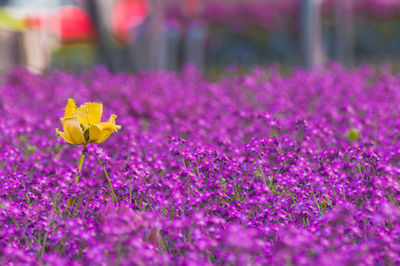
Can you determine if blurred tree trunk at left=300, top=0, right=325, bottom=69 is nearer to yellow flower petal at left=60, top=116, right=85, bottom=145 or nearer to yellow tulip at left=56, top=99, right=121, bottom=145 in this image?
yellow tulip at left=56, top=99, right=121, bottom=145

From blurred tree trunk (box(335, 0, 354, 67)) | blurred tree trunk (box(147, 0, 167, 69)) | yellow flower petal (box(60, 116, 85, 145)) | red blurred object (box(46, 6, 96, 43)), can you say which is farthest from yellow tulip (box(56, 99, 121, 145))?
red blurred object (box(46, 6, 96, 43))

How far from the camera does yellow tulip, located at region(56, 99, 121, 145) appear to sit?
339 cm

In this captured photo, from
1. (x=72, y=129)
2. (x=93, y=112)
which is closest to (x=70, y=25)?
(x=93, y=112)

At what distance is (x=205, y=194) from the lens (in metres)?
3.32

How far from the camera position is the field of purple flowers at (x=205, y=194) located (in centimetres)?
265

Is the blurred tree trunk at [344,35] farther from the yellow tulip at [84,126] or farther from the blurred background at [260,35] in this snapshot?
the yellow tulip at [84,126]

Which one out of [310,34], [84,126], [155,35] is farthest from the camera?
[155,35]

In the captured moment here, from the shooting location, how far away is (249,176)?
4105mm

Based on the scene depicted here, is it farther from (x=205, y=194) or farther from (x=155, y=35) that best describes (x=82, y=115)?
(x=155, y=35)

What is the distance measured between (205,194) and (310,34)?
22.6 ft

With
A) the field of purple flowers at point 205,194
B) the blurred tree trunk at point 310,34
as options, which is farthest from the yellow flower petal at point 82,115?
the blurred tree trunk at point 310,34

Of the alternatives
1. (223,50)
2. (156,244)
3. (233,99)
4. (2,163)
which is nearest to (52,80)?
(233,99)

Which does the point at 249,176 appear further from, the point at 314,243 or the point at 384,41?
the point at 384,41

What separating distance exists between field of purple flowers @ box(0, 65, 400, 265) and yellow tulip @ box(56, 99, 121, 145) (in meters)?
0.09
